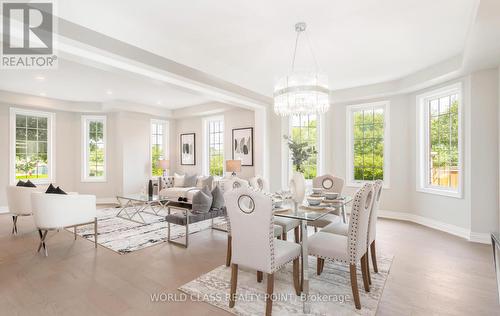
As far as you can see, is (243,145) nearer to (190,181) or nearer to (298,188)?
(190,181)

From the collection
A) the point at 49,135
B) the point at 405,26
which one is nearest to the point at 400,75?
the point at 405,26

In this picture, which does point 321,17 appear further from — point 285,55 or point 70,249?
point 70,249

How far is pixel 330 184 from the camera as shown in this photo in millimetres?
4227

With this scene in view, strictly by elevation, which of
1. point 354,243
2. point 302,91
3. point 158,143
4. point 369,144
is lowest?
point 354,243

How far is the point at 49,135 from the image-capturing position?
23.2 ft

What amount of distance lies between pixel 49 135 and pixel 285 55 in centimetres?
678

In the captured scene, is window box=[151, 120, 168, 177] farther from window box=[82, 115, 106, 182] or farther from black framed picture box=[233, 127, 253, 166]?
black framed picture box=[233, 127, 253, 166]

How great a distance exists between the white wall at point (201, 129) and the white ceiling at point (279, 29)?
250cm

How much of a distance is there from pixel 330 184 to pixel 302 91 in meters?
1.70

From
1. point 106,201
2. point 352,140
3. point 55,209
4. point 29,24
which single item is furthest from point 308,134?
point 106,201

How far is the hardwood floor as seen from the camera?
2262 millimetres

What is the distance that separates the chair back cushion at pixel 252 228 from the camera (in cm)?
209

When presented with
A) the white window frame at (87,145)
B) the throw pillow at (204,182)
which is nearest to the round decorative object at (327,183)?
the throw pillow at (204,182)

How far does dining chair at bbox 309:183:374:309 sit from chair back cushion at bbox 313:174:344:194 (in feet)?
5.34
